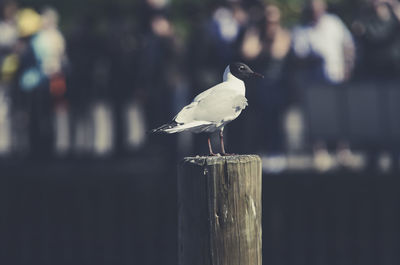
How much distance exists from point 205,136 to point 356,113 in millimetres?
1754

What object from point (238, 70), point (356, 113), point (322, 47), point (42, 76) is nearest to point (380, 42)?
point (322, 47)

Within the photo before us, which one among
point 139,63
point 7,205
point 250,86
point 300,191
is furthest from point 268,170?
point 7,205

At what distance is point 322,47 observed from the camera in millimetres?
8992

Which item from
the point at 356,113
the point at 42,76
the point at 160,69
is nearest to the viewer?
the point at 356,113

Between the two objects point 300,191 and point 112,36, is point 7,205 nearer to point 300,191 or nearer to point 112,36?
point 112,36

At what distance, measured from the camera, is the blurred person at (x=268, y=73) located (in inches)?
331

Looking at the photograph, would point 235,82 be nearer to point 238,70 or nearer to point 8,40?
point 238,70

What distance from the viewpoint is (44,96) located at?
989 cm

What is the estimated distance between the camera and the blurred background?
870cm

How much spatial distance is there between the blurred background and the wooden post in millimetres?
4683

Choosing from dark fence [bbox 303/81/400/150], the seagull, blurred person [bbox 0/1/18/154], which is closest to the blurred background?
dark fence [bbox 303/81/400/150]

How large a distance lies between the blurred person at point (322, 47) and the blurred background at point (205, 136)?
0.02m

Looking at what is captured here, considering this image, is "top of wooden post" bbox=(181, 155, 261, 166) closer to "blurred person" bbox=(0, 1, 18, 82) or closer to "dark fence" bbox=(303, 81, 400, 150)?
"dark fence" bbox=(303, 81, 400, 150)

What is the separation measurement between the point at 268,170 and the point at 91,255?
93.0 inches
